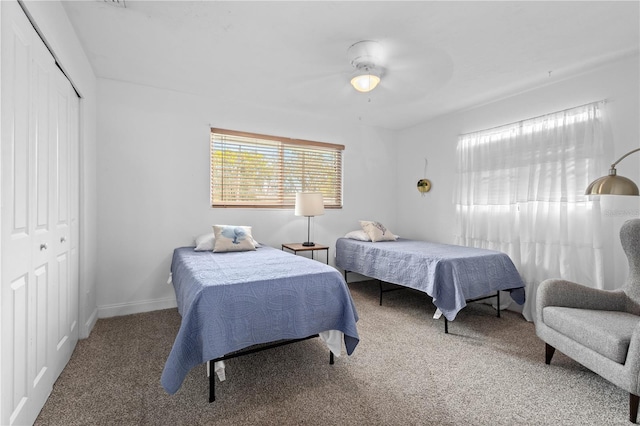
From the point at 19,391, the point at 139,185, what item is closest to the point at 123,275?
the point at 139,185

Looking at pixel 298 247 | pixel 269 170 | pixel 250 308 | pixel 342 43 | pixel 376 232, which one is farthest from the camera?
pixel 376 232

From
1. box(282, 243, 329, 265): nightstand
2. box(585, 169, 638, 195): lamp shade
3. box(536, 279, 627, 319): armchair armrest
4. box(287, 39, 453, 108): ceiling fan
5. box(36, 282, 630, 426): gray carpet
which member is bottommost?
box(36, 282, 630, 426): gray carpet

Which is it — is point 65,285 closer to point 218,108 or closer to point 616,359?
point 218,108

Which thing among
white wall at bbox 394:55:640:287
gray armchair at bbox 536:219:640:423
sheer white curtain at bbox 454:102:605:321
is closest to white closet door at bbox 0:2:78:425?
gray armchair at bbox 536:219:640:423

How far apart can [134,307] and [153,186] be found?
132 centimetres

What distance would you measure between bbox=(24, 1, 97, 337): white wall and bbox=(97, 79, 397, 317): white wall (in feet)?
0.49

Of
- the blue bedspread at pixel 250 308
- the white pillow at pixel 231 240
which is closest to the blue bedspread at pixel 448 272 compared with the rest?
the blue bedspread at pixel 250 308

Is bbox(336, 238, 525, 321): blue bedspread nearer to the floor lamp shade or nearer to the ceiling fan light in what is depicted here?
the floor lamp shade

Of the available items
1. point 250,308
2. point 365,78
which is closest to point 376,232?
point 365,78

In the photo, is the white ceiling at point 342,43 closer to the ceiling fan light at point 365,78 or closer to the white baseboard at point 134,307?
the ceiling fan light at point 365,78

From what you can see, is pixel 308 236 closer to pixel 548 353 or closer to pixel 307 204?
pixel 307 204

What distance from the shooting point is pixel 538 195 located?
3.18 meters

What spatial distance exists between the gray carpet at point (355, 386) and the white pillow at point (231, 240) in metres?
0.91

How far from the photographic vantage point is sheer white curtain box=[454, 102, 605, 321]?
2.82m
